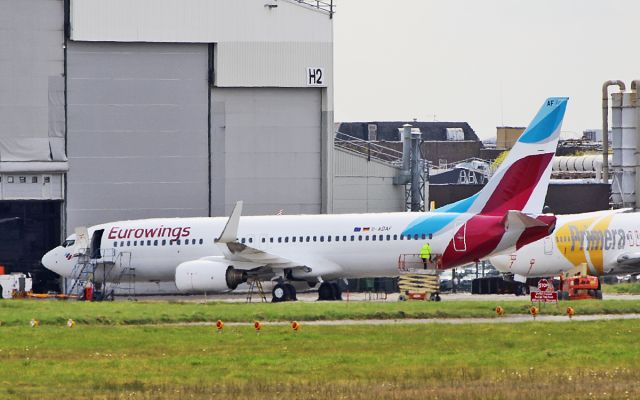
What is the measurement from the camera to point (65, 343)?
36.3 meters

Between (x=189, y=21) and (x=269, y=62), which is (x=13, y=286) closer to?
(x=189, y=21)

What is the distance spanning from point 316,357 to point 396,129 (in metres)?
→ 128

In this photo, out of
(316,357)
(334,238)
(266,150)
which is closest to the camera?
(316,357)

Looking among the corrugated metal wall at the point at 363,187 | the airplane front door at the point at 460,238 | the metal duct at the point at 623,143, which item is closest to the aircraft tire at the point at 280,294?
the airplane front door at the point at 460,238

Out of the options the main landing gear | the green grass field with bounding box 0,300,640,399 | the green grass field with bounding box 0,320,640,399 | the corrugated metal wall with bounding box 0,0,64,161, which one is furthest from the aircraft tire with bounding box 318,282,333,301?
the green grass field with bounding box 0,320,640,399

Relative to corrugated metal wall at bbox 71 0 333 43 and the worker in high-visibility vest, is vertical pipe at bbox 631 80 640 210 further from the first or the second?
the worker in high-visibility vest

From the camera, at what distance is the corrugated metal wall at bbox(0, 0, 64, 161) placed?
67438 mm

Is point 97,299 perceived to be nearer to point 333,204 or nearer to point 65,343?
A: point 333,204

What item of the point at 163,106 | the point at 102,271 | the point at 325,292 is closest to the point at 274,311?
the point at 325,292

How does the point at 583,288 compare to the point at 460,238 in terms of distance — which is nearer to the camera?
the point at 583,288

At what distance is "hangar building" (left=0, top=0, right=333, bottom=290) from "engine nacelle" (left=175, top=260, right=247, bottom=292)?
11842 millimetres

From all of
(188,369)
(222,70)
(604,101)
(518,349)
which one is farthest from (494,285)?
(188,369)

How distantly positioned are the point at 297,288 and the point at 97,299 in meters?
8.43

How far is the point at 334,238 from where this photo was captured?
194 ft
